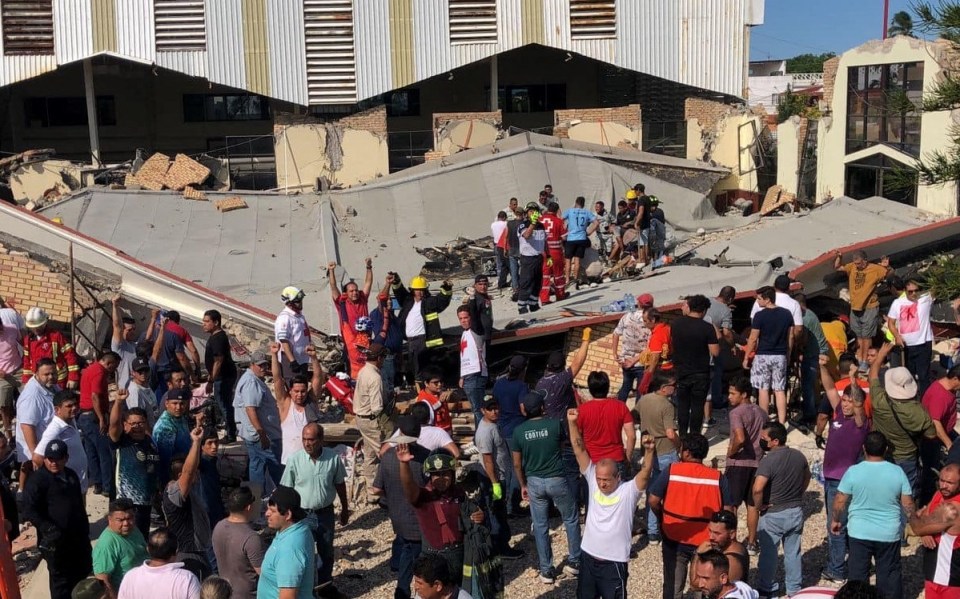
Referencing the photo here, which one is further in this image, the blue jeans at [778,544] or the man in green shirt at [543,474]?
the man in green shirt at [543,474]

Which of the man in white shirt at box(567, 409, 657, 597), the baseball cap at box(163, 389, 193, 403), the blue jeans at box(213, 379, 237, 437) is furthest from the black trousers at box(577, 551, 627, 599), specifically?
the blue jeans at box(213, 379, 237, 437)

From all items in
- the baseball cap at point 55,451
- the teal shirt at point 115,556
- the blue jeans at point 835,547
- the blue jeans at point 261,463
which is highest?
the baseball cap at point 55,451

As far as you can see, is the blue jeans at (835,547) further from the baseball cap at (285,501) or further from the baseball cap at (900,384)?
the baseball cap at (285,501)

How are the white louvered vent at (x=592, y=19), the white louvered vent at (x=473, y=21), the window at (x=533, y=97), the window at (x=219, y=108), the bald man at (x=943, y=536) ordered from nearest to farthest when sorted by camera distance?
the bald man at (x=943, y=536) → the white louvered vent at (x=473, y=21) → the white louvered vent at (x=592, y=19) → the window at (x=219, y=108) → the window at (x=533, y=97)

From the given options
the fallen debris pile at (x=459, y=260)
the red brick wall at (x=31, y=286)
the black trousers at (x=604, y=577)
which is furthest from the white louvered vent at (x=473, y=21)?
the black trousers at (x=604, y=577)

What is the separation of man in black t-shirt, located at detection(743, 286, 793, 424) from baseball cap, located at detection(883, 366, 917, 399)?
231 centimetres

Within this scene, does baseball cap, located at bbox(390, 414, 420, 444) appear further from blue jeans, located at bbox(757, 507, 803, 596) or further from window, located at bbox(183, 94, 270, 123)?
window, located at bbox(183, 94, 270, 123)

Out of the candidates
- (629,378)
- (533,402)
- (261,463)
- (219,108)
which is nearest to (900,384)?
(533,402)

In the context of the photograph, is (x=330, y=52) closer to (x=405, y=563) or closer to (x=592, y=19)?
(x=592, y=19)

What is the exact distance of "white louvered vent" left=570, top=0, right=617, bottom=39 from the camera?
1035 inches

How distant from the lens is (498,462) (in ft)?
31.3

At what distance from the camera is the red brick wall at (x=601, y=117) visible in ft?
81.0

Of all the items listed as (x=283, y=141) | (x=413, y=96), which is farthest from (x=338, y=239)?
(x=413, y=96)

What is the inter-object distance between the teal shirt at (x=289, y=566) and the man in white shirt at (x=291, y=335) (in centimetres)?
506
